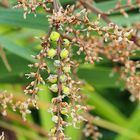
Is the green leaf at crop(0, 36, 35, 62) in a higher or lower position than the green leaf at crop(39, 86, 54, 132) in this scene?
higher

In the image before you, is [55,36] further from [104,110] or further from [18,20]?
[104,110]

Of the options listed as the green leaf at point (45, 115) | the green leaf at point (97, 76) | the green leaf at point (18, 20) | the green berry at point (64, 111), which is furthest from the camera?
the green leaf at point (45, 115)

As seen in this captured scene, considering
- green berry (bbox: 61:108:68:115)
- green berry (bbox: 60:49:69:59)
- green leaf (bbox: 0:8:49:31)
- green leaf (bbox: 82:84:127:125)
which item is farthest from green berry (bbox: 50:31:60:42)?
green leaf (bbox: 82:84:127:125)

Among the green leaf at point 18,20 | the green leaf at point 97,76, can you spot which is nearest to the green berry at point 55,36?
the green leaf at point 18,20

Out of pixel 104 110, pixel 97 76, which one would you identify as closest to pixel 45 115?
pixel 104 110

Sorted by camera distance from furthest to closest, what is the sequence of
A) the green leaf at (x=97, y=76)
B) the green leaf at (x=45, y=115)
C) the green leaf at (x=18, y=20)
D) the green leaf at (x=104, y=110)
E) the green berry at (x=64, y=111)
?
the green leaf at (x=104, y=110) < the green leaf at (x=45, y=115) < the green leaf at (x=97, y=76) < the green leaf at (x=18, y=20) < the green berry at (x=64, y=111)

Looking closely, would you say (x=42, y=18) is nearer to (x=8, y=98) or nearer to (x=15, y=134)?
(x=8, y=98)

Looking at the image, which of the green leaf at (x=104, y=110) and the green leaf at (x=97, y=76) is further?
the green leaf at (x=104, y=110)

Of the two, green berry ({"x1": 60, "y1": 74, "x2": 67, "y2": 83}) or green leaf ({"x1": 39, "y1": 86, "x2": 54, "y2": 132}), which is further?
green leaf ({"x1": 39, "y1": 86, "x2": 54, "y2": 132})

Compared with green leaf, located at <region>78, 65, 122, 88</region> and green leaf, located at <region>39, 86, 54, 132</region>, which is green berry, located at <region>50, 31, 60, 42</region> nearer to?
green leaf, located at <region>78, 65, 122, 88</region>

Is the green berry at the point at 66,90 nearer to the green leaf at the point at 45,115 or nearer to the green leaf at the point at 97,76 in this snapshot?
the green leaf at the point at 97,76

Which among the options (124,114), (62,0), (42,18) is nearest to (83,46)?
(42,18)
